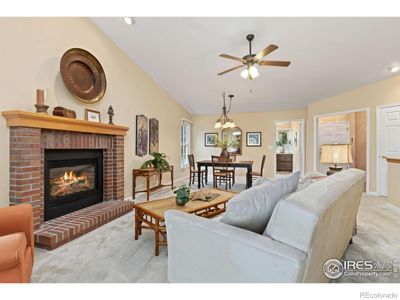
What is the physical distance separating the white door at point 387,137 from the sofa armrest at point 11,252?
19.6ft

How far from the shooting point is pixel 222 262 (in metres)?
1.18

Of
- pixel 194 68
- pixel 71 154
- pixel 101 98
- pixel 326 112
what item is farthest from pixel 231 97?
pixel 71 154

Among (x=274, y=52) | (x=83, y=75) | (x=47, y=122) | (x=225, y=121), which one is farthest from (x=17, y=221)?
(x=225, y=121)

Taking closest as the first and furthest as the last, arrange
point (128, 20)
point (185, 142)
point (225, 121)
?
1. point (128, 20)
2. point (225, 121)
3. point (185, 142)

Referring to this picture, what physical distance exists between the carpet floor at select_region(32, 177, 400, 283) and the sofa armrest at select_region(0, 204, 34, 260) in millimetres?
414

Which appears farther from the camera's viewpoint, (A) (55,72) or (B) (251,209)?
(A) (55,72)

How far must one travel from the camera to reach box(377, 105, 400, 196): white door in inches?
167

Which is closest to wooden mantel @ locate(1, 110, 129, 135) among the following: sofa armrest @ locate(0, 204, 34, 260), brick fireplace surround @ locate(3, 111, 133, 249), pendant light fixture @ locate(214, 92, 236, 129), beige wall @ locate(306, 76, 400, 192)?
brick fireplace surround @ locate(3, 111, 133, 249)

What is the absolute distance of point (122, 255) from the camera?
2.10m

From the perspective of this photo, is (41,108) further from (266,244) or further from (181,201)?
→ (266,244)

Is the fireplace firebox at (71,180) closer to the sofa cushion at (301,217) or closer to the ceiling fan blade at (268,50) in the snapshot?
the sofa cushion at (301,217)

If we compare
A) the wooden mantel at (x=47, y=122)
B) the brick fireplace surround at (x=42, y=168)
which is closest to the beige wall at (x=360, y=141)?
the brick fireplace surround at (x=42, y=168)

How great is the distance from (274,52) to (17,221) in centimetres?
416

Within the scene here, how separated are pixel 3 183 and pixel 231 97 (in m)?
5.27
